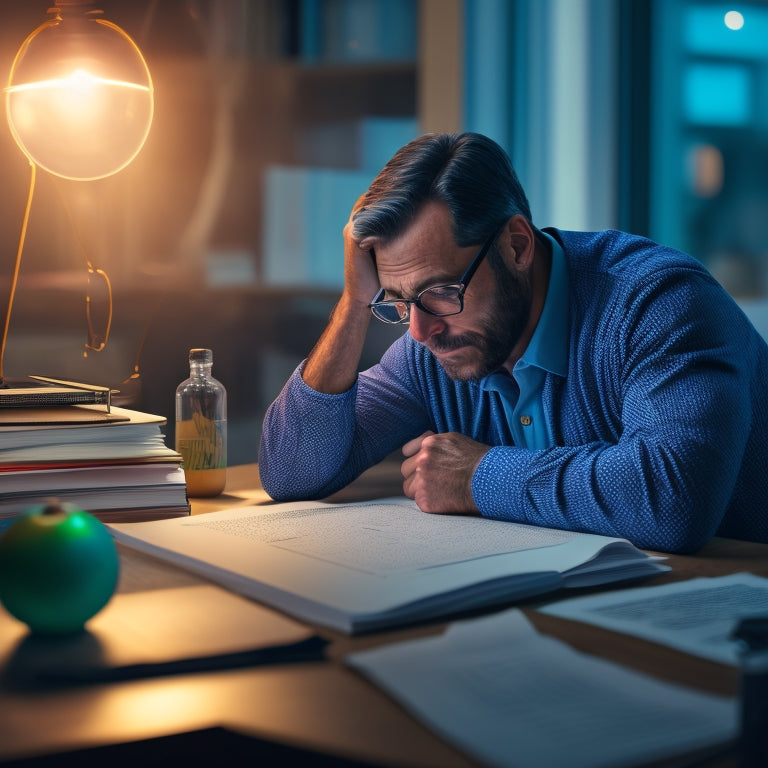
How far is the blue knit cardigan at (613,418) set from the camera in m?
1.18

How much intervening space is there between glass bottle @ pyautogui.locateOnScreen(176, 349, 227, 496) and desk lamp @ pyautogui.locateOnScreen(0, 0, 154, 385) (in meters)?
0.33

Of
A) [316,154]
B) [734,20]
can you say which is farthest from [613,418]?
[734,20]

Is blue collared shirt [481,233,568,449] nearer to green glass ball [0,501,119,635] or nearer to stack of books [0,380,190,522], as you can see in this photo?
stack of books [0,380,190,522]

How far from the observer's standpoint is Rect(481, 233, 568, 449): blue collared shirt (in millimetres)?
1476

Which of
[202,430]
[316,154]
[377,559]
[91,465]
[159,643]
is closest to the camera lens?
[159,643]

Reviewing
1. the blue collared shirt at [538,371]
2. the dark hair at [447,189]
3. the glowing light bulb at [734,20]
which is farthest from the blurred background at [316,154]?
the blue collared shirt at [538,371]

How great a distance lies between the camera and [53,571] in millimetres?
781

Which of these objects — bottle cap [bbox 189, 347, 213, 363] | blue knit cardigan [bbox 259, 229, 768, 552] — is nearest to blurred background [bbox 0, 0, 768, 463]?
bottle cap [bbox 189, 347, 213, 363]

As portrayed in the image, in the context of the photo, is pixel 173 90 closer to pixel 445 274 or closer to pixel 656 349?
pixel 445 274

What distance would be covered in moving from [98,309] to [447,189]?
2.35 ft

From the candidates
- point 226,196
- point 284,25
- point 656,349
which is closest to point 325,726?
point 656,349

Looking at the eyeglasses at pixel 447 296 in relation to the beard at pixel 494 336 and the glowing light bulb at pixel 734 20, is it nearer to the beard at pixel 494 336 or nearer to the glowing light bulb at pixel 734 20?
the beard at pixel 494 336

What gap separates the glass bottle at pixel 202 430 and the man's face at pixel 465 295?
32 centimetres

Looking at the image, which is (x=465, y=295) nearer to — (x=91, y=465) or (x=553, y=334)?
(x=553, y=334)
